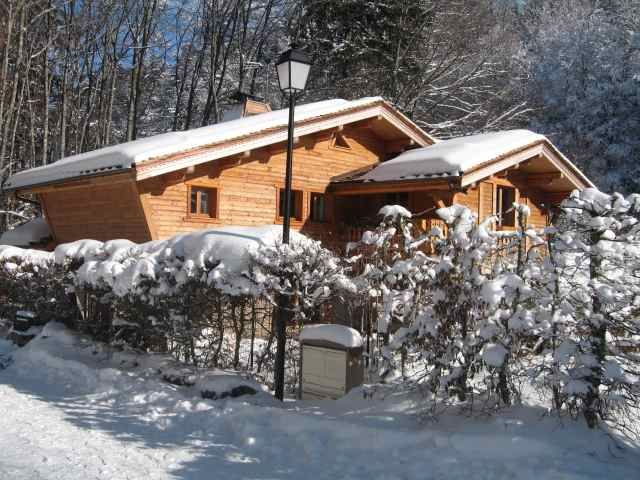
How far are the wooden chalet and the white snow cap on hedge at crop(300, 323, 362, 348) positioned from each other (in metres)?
4.45

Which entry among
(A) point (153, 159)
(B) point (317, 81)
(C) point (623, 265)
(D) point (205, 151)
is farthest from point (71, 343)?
(B) point (317, 81)

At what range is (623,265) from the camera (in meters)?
5.18

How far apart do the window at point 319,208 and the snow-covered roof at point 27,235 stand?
8193 mm

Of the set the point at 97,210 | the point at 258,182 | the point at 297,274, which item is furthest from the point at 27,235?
the point at 297,274

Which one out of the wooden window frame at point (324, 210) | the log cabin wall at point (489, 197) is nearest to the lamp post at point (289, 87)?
the wooden window frame at point (324, 210)

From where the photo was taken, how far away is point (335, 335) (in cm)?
710

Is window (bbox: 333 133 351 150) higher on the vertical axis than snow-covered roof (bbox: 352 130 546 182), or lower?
higher

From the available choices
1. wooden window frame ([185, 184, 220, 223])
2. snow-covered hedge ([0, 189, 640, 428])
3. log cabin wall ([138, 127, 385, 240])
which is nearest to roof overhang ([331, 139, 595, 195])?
log cabin wall ([138, 127, 385, 240])

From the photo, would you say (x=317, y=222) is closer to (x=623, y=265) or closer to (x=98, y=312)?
(x=98, y=312)

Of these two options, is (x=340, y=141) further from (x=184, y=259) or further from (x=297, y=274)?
(x=297, y=274)

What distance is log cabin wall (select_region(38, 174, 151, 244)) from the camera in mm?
12602

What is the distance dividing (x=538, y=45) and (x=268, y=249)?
28.2 m

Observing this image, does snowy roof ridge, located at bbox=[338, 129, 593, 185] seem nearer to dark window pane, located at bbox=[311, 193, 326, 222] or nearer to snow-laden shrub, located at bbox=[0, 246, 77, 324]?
dark window pane, located at bbox=[311, 193, 326, 222]

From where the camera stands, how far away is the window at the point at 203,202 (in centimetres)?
1329
